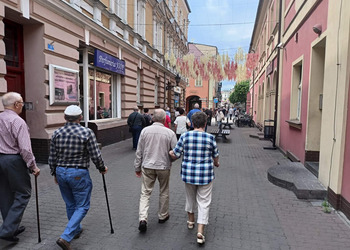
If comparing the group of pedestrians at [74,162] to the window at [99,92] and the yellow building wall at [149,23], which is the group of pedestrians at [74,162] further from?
the yellow building wall at [149,23]

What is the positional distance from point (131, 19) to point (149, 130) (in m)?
10.7

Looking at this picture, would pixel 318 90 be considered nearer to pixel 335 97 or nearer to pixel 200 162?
pixel 335 97

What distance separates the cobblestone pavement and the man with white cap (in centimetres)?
40

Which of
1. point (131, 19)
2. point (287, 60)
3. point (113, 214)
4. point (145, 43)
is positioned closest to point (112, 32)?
point (131, 19)

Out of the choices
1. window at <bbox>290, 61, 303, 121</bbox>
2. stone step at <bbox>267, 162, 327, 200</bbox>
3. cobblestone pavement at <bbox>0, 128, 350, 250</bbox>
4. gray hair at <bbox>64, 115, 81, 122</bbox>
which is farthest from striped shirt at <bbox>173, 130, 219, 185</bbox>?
window at <bbox>290, 61, 303, 121</bbox>

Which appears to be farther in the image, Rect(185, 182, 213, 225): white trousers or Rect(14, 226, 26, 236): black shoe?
Rect(14, 226, 26, 236): black shoe

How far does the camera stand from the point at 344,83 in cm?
414

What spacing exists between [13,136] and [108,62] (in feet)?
25.3

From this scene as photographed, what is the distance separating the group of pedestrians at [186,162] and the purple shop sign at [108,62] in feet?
22.3

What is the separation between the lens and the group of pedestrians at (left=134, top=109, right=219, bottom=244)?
10.5 feet

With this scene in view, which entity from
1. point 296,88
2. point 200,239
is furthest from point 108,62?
point 200,239

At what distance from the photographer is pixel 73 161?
2994 mm

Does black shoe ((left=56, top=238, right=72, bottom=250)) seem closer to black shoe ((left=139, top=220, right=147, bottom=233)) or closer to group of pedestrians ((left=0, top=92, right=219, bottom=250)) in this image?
group of pedestrians ((left=0, top=92, right=219, bottom=250))

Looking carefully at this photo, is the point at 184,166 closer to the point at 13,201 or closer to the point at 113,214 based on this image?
the point at 113,214
